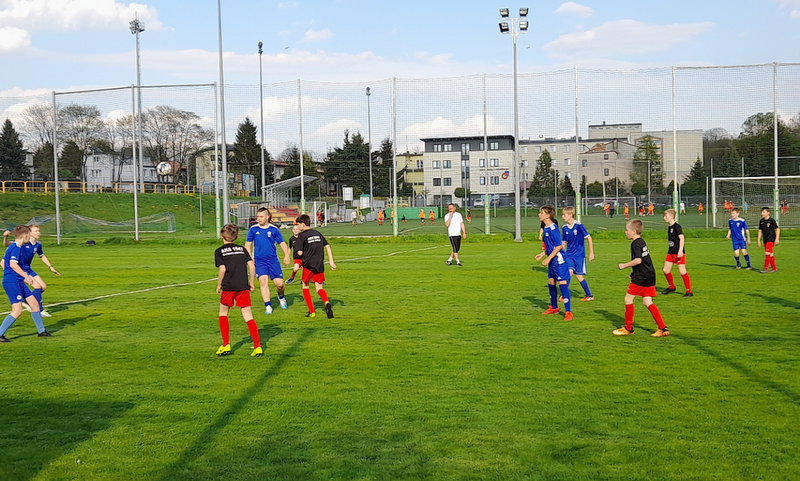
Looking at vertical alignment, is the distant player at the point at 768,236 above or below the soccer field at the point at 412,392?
above

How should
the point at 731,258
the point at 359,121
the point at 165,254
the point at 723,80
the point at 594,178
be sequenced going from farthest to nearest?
the point at 594,178 < the point at 359,121 < the point at 723,80 < the point at 165,254 < the point at 731,258

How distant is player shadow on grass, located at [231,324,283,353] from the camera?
10195mm

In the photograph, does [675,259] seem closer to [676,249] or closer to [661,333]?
[676,249]

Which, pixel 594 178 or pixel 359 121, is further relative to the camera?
pixel 594 178

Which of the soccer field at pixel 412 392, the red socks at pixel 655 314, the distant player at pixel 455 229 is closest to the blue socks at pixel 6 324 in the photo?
the soccer field at pixel 412 392

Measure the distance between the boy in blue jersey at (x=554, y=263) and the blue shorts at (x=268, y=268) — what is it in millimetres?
5184

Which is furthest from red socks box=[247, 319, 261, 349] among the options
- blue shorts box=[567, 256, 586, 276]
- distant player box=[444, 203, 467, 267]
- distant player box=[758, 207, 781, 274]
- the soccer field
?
distant player box=[758, 207, 781, 274]

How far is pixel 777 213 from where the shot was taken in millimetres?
33500

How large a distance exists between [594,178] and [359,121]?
77353 millimetres

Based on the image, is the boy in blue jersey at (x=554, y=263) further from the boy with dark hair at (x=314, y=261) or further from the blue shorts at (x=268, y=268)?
the blue shorts at (x=268, y=268)

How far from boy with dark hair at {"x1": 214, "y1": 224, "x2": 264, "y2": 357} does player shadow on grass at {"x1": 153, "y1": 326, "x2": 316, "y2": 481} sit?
29.5 inches

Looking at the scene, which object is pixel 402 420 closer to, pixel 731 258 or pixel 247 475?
pixel 247 475

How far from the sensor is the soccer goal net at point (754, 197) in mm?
36172

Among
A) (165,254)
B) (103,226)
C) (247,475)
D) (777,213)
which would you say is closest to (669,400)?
(247,475)
